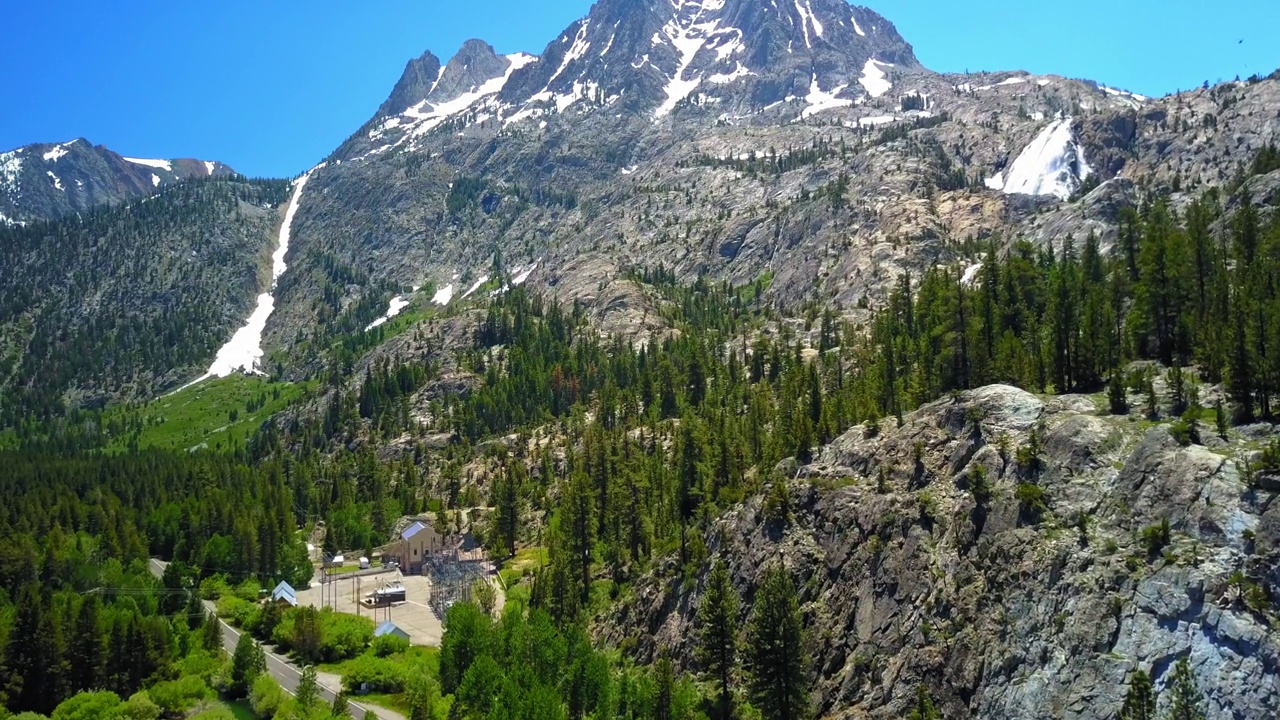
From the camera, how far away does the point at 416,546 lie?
146 metres

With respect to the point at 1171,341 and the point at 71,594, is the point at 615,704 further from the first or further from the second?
→ the point at 71,594

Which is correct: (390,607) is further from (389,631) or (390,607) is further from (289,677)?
(289,677)

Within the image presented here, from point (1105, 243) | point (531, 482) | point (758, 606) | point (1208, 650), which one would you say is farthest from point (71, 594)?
point (1105, 243)

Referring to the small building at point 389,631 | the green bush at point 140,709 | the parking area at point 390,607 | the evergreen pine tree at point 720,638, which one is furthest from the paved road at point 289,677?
the evergreen pine tree at point 720,638

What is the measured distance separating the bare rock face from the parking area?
42.5m

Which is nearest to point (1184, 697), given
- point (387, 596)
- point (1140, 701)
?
point (1140, 701)

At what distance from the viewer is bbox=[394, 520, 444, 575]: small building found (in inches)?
5719

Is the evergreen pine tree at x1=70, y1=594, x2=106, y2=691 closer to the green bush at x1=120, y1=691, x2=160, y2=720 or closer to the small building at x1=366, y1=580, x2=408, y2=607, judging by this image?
the green bush at x1=120, y1=691, x2=160, y2=720

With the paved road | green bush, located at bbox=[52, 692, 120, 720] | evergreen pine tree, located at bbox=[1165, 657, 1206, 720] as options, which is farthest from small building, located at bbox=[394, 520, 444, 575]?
evergreen pine tree, located at bbox=[1165, 657, 1206, 720]

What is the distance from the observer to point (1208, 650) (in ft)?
152

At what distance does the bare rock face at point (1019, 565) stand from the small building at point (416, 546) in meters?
74.6

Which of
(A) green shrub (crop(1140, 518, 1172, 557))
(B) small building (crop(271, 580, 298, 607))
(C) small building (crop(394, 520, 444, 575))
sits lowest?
(B) small building (crop(271, 580, 298, 607))

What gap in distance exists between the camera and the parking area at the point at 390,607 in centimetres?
11152

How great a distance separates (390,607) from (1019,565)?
89.0 meters
